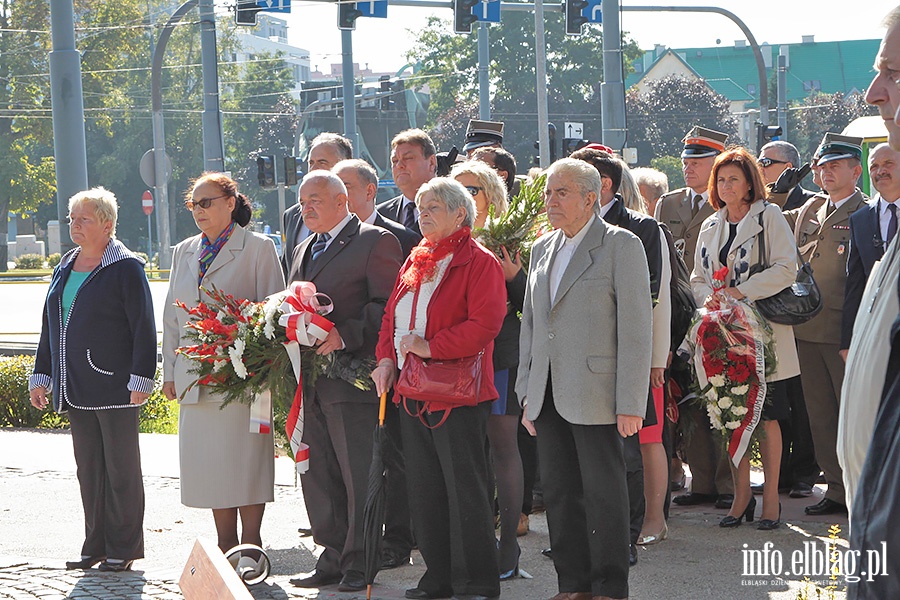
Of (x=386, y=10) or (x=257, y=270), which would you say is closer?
(x=257, y=270)

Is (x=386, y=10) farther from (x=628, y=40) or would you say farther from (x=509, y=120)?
(x=628, y=40)

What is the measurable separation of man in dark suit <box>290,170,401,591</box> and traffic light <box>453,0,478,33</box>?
1873 centimetres

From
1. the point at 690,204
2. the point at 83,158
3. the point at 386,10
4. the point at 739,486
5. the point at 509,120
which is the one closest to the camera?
the point at 739,486

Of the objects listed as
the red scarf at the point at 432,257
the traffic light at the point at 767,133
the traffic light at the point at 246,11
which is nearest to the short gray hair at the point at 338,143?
the red scarf at the point at 432,257

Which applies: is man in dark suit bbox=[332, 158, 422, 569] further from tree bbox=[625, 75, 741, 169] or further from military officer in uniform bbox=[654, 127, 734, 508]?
tree bbox=[625, 75, 741, 169]

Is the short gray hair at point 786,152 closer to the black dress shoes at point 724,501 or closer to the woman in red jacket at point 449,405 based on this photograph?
the black dress shoes at point 724,501

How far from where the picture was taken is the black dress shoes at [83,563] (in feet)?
22.7

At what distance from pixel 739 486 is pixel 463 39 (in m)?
73.9

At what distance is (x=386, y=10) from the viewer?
22594 millimetres

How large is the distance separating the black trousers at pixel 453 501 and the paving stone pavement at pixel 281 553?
0.24 m

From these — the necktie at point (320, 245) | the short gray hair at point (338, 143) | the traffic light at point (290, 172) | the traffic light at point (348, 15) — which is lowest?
the necktie at point (320, 245)

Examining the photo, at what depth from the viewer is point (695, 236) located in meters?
8.41

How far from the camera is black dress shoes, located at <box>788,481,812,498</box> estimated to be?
827cm

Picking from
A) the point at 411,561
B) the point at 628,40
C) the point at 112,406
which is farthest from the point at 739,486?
the point at 628,40
